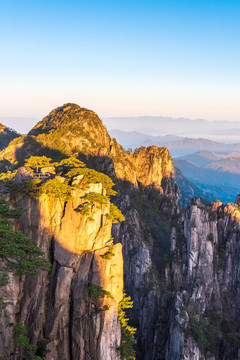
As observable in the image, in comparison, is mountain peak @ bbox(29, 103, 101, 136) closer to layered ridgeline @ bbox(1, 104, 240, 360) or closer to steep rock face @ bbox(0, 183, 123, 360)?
layered ridgeline @ bbox(1, 104, 240, 360)

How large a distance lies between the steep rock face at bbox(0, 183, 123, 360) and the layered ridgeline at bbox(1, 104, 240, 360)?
107mm

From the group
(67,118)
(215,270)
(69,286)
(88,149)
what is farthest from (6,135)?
(69,286)

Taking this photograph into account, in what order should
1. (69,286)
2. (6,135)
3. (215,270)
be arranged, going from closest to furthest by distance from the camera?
(69,286), (215,270), (6,135)

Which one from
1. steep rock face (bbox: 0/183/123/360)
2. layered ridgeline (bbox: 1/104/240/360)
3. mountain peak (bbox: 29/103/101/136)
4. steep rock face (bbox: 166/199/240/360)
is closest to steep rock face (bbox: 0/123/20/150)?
mountain peak (bbox: 29/103/101/136)

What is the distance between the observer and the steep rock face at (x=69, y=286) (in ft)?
101

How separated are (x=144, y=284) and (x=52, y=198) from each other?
38282 millimetres

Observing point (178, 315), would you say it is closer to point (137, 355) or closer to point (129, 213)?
point (137, 355)

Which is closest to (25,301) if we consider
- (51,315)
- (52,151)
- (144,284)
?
(51,315)

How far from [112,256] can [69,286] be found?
219 inches

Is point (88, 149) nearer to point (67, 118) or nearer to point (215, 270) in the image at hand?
point (67, 118)

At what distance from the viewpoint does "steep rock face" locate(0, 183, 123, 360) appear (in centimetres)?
3083

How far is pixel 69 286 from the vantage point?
1265 inches

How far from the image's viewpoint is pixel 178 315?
53312 mm

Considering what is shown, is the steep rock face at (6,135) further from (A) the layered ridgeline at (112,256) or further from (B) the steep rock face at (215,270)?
(B) the steep rock face at (215,270)
